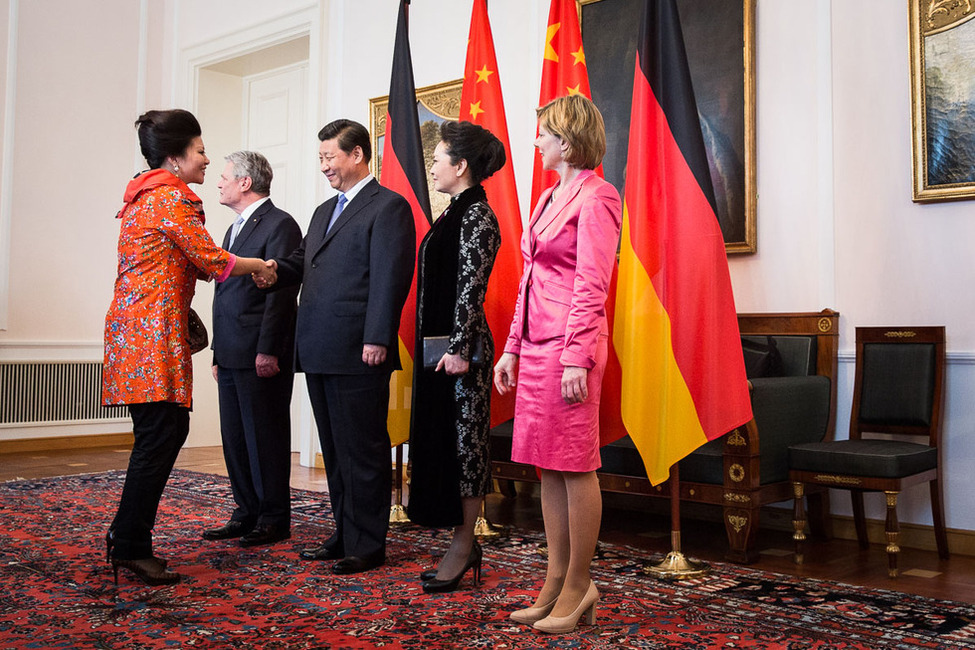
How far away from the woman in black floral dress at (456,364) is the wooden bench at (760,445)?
3.26 feet

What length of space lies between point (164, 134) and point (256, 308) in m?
0.80

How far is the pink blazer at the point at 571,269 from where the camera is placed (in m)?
2.18

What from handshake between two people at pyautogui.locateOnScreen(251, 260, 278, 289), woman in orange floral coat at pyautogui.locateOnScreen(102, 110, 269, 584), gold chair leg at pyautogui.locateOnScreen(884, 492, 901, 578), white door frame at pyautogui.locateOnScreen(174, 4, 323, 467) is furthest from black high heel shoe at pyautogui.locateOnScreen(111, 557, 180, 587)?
white door frame at pyautogui.locateOnScreen(174, 4, 323, 467)

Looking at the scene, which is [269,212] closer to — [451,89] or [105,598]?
[105,598]

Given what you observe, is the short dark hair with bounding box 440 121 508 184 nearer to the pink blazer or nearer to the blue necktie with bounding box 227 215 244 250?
the pink blazer

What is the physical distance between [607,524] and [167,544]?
6.33 feet

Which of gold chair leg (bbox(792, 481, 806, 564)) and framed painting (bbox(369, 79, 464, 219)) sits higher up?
framed painting (bbox(369, 79, 464, 219))

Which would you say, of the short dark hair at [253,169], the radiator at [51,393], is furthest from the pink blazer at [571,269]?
the radiator at [51,393]

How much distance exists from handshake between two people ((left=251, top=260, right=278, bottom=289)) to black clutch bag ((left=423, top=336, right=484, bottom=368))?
2.49ft

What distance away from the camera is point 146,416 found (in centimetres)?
281

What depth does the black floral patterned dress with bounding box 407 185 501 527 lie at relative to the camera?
269cm

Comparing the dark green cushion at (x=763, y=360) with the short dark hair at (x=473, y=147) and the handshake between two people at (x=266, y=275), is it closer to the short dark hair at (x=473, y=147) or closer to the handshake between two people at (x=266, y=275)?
the short dark hair at (x=473, y=147)

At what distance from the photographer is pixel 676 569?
303 centimetres

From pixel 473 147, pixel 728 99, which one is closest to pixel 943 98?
pixel 728 99
